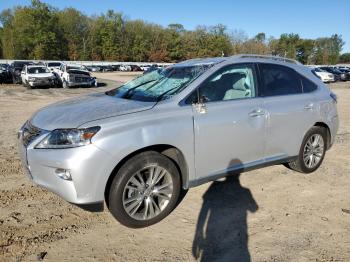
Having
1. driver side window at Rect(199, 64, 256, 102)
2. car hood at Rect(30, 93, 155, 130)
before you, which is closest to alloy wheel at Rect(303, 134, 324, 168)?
driver side window at Rect(199, 64, 256, 102)

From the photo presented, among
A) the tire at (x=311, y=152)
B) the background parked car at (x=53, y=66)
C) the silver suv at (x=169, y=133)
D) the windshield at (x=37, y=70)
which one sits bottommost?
the tire at (x=311, y=152)

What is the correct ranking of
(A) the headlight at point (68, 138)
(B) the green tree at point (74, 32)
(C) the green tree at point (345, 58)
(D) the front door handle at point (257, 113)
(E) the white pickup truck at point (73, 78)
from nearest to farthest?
1. (A) the headlight at point (68, 138)
2. (D) the front door handle at point (257, 113)
3. (E) the white pickup truck at point (73, 78)
4. (B) the green tree at point (74, 32)
5. (C) the green tree at point (345, 58)

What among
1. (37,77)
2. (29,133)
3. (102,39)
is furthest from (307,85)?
(102,39)

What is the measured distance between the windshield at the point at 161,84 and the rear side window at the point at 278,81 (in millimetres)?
871

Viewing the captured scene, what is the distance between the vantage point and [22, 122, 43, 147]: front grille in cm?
387

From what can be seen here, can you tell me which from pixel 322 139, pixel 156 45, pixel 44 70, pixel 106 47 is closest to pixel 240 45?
pixel 156 45

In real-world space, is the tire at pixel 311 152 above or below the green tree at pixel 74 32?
below

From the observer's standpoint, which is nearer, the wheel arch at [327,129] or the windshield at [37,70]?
the wheel arch at [327,129]

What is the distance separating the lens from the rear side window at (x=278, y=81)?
494cm

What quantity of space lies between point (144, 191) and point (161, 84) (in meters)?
1.44

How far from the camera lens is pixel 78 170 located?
11.5 feet

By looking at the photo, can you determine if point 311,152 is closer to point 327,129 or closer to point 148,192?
point 327,129

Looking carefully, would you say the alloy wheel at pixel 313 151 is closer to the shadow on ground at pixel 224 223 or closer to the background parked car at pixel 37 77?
the shadow on ground at pixel 224 223

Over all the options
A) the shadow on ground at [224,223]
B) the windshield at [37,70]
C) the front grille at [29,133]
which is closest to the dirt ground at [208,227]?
the shadow on ground at [224,223]
